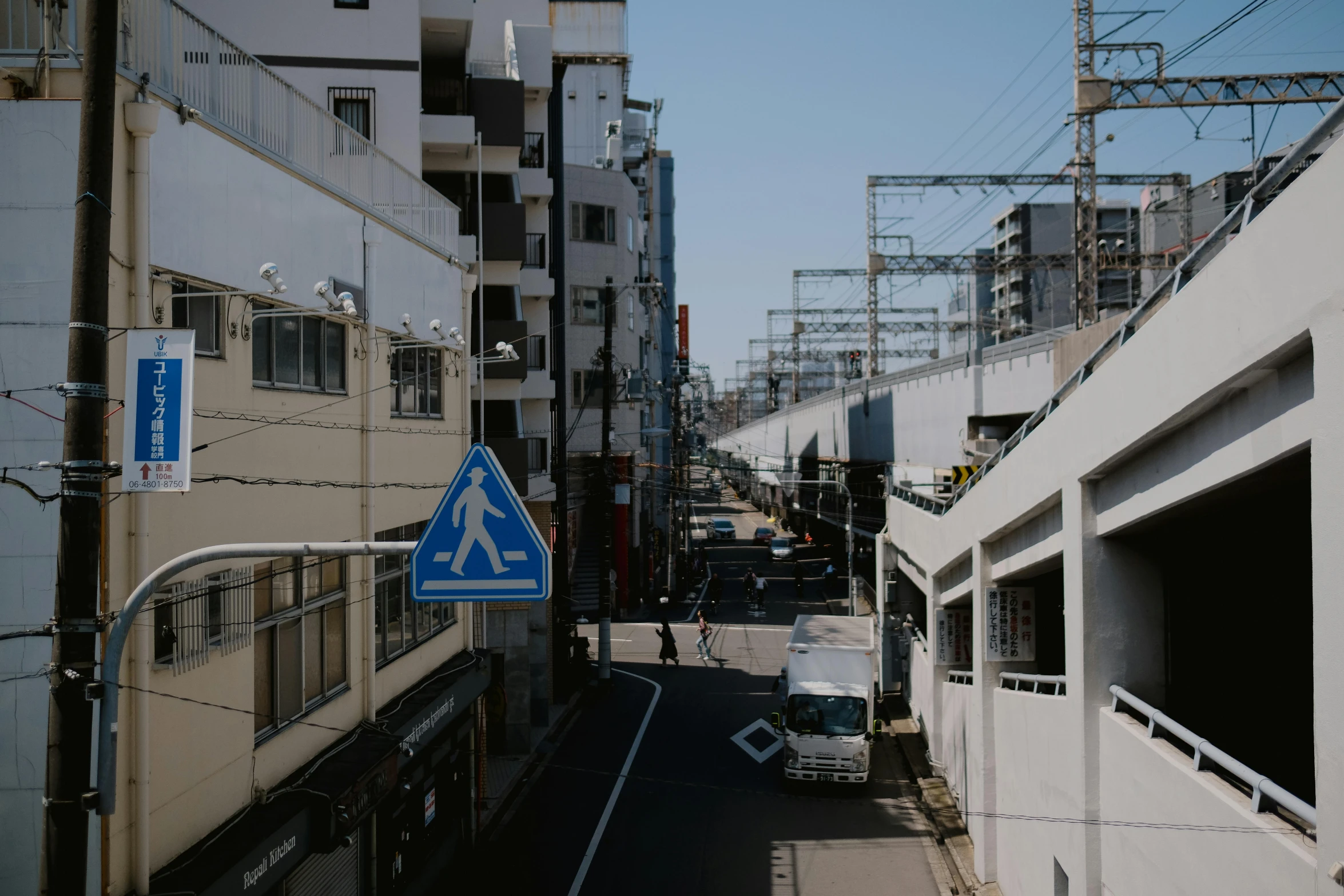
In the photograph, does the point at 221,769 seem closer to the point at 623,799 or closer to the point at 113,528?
the point at 113,528

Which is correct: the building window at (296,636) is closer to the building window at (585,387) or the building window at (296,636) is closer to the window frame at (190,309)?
the window frame at (190,309)

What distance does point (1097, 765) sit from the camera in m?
11.6

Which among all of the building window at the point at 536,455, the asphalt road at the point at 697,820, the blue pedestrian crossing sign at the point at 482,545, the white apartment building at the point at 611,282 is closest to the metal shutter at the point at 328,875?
the asphalt road at the point at 697,820

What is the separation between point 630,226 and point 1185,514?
128 feet

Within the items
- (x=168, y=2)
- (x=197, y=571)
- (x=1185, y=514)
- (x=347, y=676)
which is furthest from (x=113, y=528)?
(x=1185, y=514)

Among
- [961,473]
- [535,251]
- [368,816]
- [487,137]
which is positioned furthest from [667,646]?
[368,816]

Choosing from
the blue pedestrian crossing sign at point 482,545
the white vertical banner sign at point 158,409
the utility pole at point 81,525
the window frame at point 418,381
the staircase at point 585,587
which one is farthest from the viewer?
the staircase at point 585,587

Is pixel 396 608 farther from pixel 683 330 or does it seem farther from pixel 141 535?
pixel 683 330

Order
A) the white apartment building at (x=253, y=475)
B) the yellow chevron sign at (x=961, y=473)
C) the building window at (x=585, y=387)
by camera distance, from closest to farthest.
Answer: the white apartment building at (x=253, y=475) < the yellow chevron sign at (x=961, y=473) < the building window at (x=585, y=387)

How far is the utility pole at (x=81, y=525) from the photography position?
551cm

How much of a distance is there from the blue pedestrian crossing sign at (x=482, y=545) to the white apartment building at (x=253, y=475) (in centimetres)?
308

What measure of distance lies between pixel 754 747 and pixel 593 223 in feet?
91.0

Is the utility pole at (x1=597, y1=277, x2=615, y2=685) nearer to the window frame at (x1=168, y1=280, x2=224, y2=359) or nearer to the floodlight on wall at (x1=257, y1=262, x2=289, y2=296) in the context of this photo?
the window frame at (x1=168, y1=280, x2=224, y2=359)

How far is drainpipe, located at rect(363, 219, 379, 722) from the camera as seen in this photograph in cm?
1352
